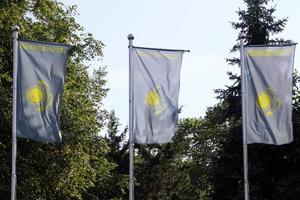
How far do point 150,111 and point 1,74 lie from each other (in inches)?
375

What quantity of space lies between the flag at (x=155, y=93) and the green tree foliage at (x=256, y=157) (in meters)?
12.2

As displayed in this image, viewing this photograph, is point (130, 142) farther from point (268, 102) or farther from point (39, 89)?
point (268, 102)

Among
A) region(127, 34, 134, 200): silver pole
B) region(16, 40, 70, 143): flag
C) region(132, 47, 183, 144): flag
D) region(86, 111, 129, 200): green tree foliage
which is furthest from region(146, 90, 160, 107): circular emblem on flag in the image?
region(86, 111, 129, 200): green tree foliage

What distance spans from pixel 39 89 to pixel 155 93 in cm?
342

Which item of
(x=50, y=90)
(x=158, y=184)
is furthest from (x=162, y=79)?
(x=158, y=184)

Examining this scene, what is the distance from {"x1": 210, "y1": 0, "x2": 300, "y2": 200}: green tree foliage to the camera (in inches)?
1162

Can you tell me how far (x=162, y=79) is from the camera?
1844 centimetres

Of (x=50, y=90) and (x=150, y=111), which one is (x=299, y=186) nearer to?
(x=150, y=111)

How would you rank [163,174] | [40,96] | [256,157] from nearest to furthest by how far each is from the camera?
[40,96]
[256,157]
[163,174]

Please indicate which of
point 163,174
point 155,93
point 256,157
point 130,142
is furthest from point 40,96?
point 163,174

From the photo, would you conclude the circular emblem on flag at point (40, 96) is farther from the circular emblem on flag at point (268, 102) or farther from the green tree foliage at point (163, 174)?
the green tree foliage at point (163, 174)

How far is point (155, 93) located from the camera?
18391 millimetres

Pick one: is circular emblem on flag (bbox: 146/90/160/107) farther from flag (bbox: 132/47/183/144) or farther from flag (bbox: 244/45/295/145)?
flag (bbox: 244/45/295/145)

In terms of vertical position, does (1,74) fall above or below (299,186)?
above
